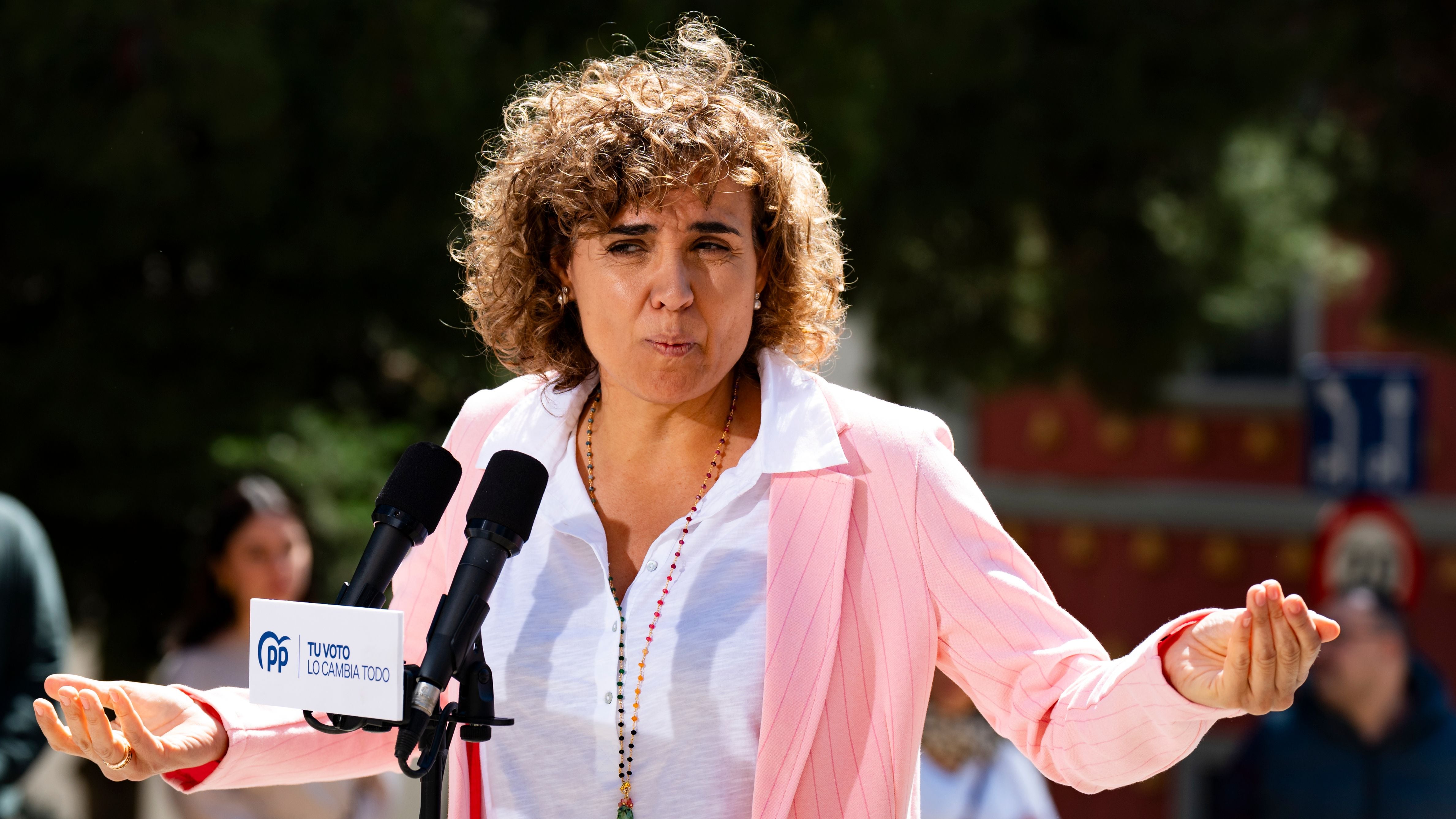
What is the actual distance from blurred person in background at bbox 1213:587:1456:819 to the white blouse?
12.4 ft

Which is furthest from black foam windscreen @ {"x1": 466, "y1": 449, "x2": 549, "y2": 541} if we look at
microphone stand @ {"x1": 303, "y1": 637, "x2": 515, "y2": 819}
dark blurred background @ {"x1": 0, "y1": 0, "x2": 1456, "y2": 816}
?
dark blurred background @ {"x1": 0, "y1": 0, "x2": 1456, "y2": 816}

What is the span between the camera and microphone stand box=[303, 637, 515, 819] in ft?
5.59

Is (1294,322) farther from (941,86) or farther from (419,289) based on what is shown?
(419,289)

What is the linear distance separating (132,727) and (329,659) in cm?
33

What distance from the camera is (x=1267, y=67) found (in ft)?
19.7

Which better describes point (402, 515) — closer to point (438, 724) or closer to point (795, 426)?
point (438, 724)

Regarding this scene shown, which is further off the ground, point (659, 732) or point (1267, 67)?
point (1267, 67)

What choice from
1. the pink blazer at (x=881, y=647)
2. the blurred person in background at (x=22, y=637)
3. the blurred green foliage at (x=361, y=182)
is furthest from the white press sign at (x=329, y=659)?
the blurred person in background at (x=22, y=637)

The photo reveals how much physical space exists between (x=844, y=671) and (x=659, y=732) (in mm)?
240

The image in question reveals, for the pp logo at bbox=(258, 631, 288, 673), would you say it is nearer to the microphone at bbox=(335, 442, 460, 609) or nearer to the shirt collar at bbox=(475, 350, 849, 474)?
the microphone at bbox=(335, 442, 460, 609)

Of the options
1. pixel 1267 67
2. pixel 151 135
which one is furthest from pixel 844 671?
pixel 1267 67

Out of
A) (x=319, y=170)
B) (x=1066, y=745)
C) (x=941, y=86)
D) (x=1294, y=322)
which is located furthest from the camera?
(x=1294, y=322)

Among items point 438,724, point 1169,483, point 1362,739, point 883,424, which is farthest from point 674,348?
point 1169,483

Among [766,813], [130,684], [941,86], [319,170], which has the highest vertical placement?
[941,86]
